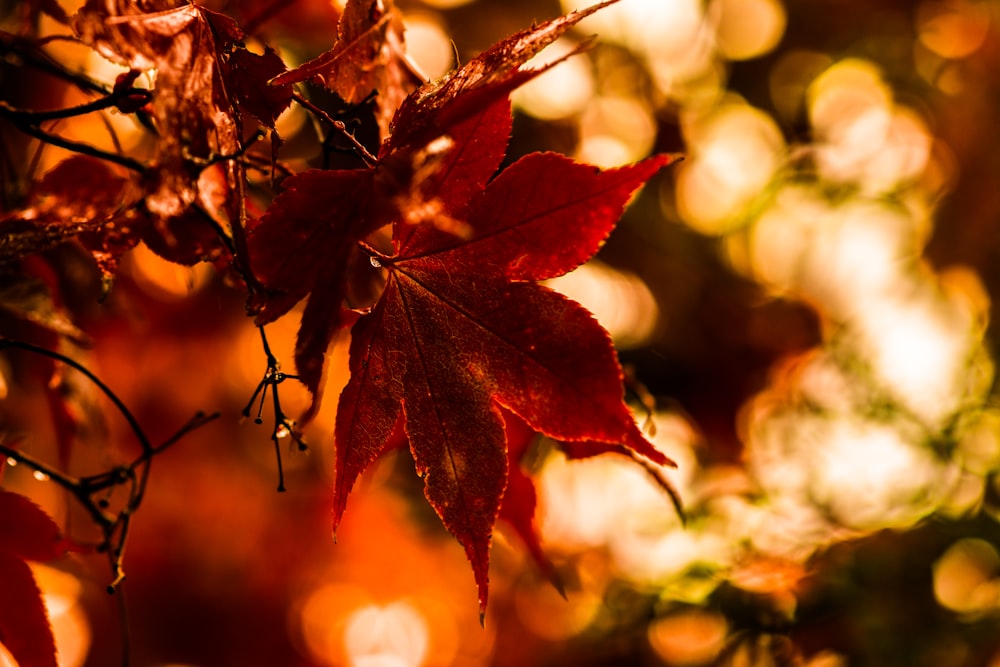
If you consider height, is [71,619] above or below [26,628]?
above

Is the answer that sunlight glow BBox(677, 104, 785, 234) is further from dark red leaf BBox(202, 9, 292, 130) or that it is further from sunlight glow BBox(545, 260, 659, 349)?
dark red leaf BBox(202, 9, 292, 130)

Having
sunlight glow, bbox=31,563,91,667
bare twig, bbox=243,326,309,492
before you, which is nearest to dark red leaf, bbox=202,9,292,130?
bare twig, bbox=243,326,309,492

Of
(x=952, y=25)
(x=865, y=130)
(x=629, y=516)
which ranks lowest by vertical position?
(x=629, y=516)

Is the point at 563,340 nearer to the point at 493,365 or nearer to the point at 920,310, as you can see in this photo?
the point at 493,365

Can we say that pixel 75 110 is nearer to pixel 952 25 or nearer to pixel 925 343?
pixel 925 343

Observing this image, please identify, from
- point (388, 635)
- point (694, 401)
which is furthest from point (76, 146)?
point (388, 635)

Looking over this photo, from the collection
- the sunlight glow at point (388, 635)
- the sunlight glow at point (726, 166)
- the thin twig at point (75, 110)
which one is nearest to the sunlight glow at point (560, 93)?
the sunlight glow at point (726, 166)

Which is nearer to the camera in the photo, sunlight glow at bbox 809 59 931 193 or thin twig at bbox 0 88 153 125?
thin twig at bbox 0 88 153 125

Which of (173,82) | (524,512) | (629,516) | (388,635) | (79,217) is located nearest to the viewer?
(173,82)

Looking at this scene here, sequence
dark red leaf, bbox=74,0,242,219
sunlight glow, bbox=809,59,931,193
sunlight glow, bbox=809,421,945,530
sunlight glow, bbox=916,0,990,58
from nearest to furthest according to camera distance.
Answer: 1. dark red leaf, bbox=74,0,242,219
2. sunlight glow, bbox=809,421,945,530
3. sunlight glow, bbox=809,59,931,193
4. sunlight glow, bbox=916,0,990,58
